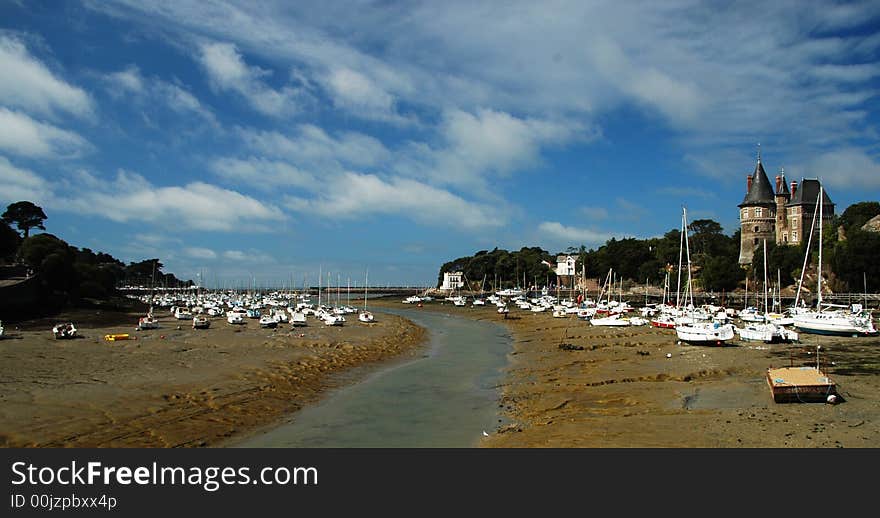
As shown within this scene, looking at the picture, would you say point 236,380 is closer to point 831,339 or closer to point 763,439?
point 763,439

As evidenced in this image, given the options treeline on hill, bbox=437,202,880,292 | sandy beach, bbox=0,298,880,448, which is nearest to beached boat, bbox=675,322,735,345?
sandy beach, bbox=0,298,880,448

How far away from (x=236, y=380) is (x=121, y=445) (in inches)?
486

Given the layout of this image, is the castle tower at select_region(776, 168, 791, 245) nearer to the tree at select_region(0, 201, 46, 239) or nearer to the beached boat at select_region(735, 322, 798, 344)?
the beached boat at select_region(735, 322, 798, 344)

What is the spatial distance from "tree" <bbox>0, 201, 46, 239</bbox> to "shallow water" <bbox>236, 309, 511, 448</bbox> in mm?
125586

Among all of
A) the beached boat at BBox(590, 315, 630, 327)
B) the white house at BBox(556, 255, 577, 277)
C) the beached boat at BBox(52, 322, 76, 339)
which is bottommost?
the beached boat at BBox(52, 322, 76, 339)

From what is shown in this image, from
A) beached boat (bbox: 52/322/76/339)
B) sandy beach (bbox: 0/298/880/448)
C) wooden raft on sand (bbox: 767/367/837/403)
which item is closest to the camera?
sandy beach (bbox: 0/298/880/448)

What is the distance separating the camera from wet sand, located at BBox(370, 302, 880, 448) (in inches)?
701

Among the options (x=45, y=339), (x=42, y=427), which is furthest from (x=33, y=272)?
(x=42, y=427)

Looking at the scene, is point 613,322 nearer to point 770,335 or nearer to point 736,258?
point 770,335

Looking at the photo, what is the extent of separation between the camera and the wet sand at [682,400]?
17812 mm

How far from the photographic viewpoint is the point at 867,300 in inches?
3452

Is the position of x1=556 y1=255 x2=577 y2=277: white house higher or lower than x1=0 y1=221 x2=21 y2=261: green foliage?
higher

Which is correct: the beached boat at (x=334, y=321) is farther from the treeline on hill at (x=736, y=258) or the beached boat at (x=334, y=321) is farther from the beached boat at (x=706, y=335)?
the treeline on hill at (x=736, y=258)

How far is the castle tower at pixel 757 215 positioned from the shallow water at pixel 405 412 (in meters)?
104
